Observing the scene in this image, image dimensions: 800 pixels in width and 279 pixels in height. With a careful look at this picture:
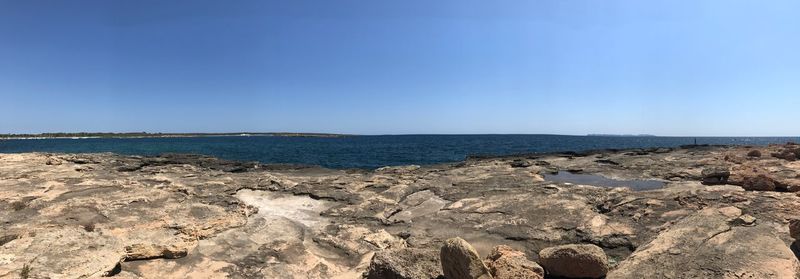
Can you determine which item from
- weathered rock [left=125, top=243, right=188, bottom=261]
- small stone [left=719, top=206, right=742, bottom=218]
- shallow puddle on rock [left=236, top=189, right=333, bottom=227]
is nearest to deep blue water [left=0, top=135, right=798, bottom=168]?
shallow puddle on rock [left=236, top=189, right=333, bottom=227]

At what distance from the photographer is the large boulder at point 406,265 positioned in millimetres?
5789

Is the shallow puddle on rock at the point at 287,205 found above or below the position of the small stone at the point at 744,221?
below

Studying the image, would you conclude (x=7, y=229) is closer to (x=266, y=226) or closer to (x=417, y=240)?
(x=266, y=226)

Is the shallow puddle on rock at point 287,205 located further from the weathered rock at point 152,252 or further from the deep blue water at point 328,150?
the deep blue water at point 328,150

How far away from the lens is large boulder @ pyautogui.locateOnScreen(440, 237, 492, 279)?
17.4 feet

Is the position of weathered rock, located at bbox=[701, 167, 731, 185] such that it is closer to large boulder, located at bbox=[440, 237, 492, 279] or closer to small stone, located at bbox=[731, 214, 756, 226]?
small stone, located at bbox=[731, 214, 756, 226]

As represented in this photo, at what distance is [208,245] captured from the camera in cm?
799

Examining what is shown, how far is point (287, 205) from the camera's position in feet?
39.1

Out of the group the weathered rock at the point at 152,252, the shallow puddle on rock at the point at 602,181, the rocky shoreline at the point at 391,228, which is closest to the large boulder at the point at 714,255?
the rocky shoreline at the point at 391,228

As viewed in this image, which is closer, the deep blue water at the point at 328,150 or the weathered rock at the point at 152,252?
the weathered rock at the point at 152,252

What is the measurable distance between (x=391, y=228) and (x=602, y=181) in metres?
10.1

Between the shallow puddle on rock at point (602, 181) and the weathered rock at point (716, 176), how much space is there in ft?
4.35

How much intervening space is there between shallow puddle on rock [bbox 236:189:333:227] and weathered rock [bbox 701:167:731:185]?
12.0 metres

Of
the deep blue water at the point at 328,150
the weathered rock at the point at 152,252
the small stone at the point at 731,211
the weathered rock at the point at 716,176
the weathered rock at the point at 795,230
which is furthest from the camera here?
the deep blue water at the point at 328,150
